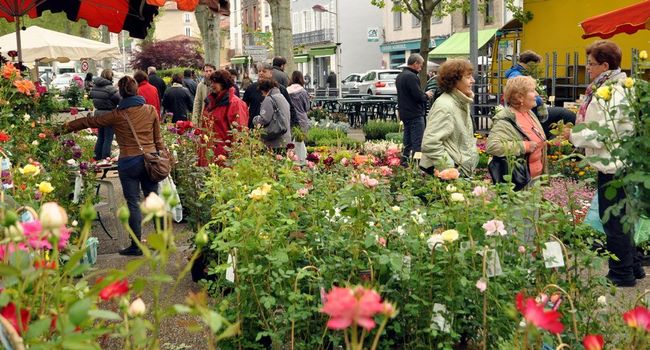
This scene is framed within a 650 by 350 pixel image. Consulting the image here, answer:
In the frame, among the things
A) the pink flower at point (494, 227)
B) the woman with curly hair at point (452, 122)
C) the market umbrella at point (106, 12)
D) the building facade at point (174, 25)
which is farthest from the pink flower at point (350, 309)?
the building facade at point (174, 25)

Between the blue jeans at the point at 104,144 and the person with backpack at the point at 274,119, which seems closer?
the person with backpack at the point at 274,119

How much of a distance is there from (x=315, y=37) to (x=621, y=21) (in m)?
52.9

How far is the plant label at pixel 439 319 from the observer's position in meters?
3.61

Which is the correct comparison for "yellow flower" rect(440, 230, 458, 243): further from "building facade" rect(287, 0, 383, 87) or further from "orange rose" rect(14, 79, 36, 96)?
"building facade" rect(287, 0, 383, 87)

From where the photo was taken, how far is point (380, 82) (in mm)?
36094

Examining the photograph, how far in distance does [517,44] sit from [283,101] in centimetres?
1471

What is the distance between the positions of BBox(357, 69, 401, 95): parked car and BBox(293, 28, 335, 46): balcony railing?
20199 millimetres

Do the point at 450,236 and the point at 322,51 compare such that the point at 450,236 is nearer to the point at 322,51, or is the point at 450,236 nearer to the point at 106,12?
the point at 106,12

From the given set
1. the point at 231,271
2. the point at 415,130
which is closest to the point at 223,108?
the point at 415,130

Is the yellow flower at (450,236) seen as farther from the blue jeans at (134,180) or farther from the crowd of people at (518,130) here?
the blue jeans at (134,180)

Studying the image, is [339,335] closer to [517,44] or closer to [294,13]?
[517,44]

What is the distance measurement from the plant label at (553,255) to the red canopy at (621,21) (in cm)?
615

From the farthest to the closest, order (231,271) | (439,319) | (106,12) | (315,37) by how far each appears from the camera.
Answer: (315,37) < (106,12) < (231,271) < (439,319)

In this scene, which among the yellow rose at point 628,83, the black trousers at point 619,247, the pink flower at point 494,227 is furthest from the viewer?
the black trousers at point 619,247
